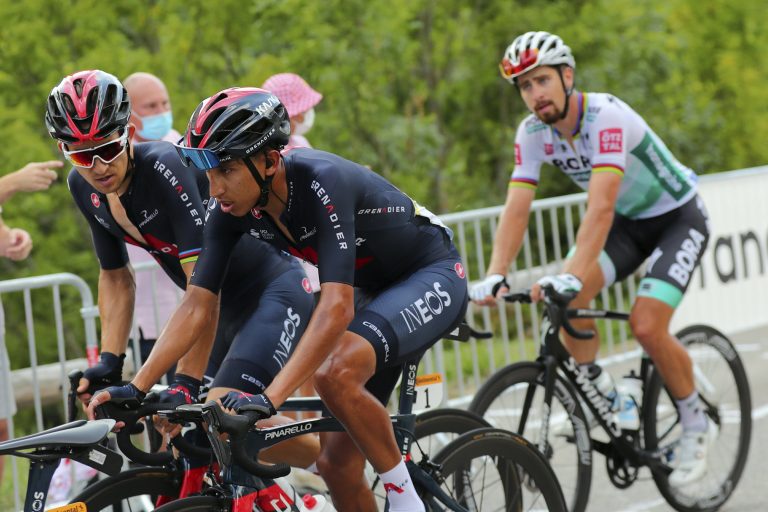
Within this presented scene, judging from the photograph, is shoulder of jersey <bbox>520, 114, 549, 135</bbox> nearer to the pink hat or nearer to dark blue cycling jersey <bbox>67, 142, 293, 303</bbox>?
Result: the pink hat

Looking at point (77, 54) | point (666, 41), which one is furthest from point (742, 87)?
point (77, 54)

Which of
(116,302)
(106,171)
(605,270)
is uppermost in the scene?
(106,171)

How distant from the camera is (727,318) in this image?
10.2 m

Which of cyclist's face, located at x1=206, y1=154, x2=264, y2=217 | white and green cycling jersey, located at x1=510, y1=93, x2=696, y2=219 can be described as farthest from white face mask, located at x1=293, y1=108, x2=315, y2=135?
cyclist's face, located at x1=206, y1=154, x2=264, y2=217

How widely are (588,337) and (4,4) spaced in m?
10.0

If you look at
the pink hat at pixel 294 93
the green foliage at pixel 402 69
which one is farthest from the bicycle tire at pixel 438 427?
the green foliage at pixel 402 69

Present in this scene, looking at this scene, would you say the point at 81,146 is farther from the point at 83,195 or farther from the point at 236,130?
the point at 236,130

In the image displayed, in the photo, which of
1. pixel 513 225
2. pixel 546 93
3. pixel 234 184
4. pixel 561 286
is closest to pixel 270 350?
pixel 234 184

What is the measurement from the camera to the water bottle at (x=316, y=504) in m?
4.02

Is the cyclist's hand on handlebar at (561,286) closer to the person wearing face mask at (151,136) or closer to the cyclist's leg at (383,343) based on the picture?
the cyclist's leg at (383,343)

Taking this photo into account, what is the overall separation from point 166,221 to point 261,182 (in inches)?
32.0

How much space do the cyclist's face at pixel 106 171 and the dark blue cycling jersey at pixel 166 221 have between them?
94mm

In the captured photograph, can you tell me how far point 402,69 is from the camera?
17266 mm

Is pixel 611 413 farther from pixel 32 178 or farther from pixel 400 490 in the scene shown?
pixel 32 178
